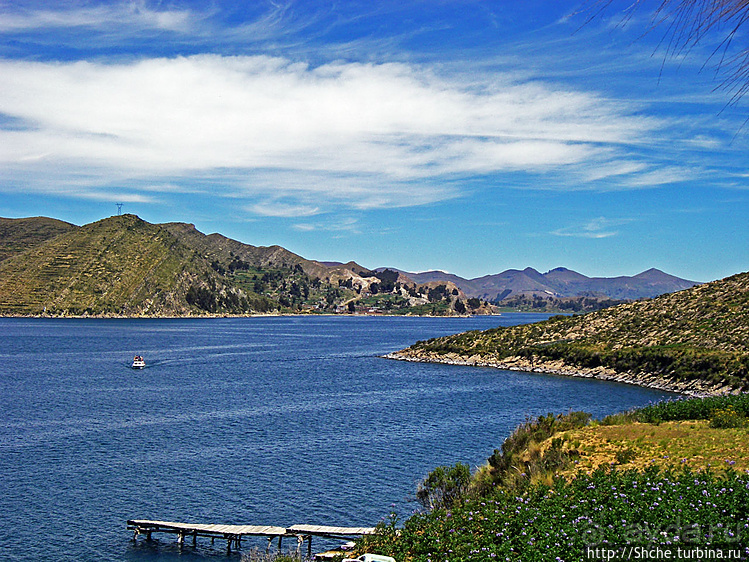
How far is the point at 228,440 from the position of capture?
154 feet

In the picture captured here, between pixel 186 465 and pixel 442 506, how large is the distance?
73.2 ft

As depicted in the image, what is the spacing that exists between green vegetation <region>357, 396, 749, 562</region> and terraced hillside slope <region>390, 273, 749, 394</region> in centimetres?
5430

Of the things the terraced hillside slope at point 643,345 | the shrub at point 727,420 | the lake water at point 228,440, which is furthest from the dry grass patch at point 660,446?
the terraced hillside slope at point 643,345

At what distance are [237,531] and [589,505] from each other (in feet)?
59.6

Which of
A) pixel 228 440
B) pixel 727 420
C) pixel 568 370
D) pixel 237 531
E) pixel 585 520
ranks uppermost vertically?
pixel 727 420

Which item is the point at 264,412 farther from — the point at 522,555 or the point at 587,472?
the point at 522,555

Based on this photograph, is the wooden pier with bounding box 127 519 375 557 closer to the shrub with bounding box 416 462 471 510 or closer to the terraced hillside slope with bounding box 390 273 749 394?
the shrub with bounding box 416 462 471 510

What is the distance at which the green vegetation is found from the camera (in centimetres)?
1291

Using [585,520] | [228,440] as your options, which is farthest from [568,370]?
[585,520]

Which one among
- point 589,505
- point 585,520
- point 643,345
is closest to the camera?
point 585,520

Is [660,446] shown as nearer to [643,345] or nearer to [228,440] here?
[228,440]

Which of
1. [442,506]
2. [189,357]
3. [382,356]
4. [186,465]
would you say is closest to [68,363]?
[189,357]

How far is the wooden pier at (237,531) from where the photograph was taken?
26.6 metres

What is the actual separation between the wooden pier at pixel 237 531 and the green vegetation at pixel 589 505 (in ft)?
19.8
